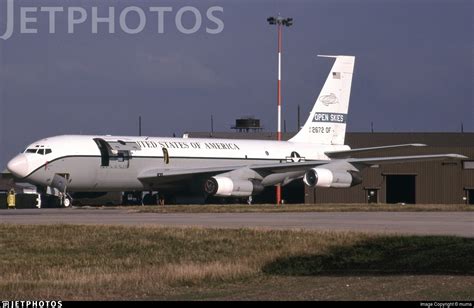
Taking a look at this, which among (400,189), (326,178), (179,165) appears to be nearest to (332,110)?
(400,189)

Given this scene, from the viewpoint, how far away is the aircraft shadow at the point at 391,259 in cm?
2028

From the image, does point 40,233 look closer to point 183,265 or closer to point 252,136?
point 183,265

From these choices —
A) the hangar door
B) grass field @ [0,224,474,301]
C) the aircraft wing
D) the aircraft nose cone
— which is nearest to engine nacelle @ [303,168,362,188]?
the aircraft wing

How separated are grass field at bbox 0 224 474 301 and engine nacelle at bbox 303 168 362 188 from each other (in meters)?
24.8

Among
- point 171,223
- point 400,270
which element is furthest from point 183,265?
point 171,223

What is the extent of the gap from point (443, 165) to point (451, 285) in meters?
54.1

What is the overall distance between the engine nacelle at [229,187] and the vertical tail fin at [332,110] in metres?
10.9

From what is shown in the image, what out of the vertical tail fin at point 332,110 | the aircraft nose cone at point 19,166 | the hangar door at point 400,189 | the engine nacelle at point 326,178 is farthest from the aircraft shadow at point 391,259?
the hangar door at point 400,189

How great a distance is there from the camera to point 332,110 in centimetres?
6419

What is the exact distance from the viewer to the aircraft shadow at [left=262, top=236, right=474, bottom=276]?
20.3 meters

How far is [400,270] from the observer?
802 inches

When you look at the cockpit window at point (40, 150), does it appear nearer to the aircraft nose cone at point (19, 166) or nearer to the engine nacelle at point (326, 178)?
the aircraft nose cone at point (19, 166)

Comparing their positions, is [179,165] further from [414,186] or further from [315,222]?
[315,222]

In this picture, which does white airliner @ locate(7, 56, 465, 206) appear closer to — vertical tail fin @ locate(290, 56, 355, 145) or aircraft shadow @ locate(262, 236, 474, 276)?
vertical tail fin @ locate(290, 56, 355, 145)
